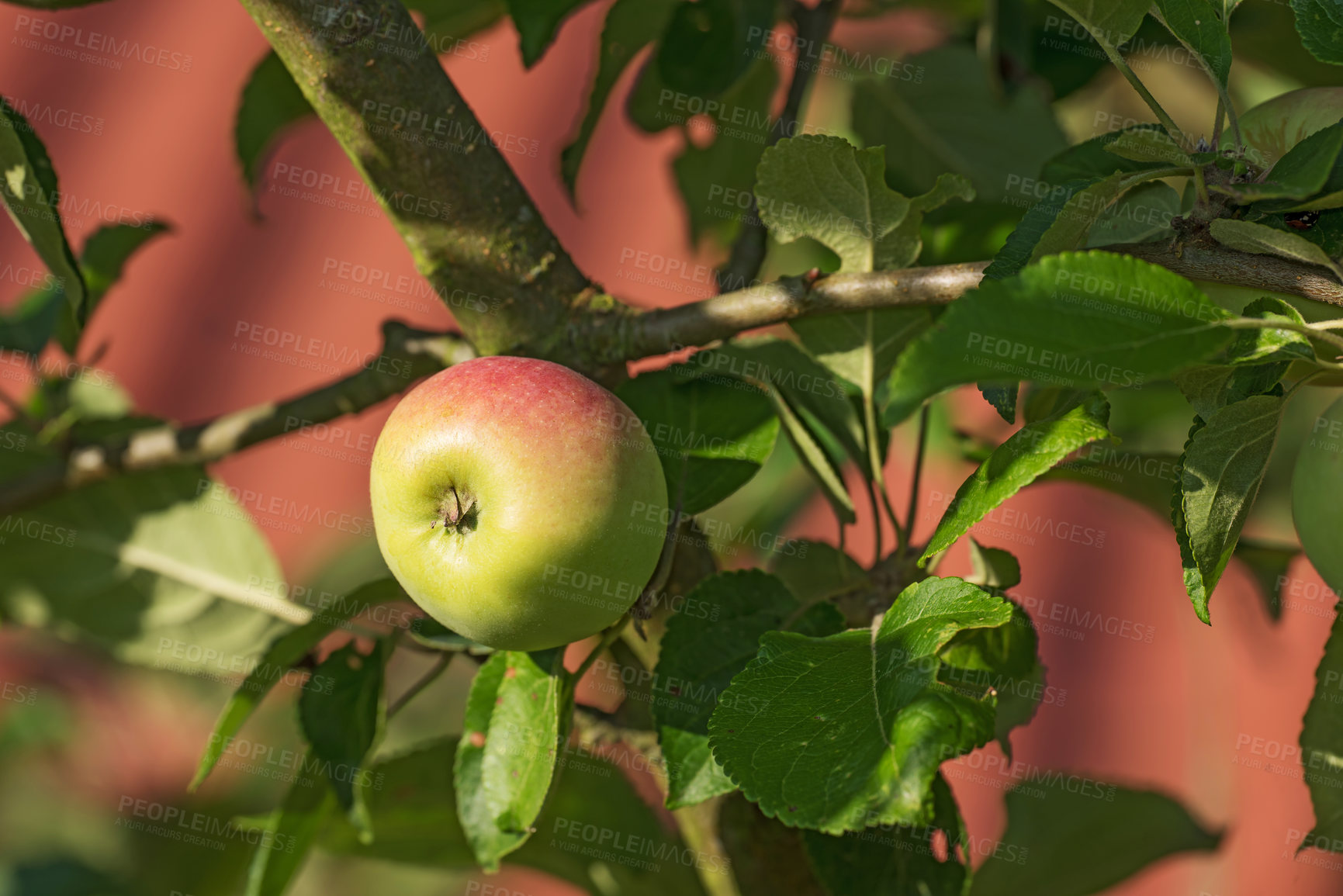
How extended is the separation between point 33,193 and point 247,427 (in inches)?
8.7

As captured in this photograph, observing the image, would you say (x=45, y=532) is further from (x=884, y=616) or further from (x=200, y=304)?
(x=200, y=304)

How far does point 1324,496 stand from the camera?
38 cm

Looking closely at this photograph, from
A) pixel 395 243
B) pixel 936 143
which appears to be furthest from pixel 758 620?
pixel 395 243

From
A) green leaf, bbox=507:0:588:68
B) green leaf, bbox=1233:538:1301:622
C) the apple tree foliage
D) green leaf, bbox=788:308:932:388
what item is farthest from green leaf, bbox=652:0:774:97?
green leaf, bbox=1233:538:1301:622

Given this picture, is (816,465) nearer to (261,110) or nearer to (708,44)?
(708,44)

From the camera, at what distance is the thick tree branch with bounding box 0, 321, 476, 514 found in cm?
53

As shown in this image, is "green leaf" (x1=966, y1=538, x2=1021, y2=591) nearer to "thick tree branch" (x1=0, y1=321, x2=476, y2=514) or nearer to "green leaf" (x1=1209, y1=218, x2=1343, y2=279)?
"green leaf" (x1=1209, y1=218, x2=1343, y2=279)

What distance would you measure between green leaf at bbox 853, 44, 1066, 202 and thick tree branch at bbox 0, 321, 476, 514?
39 cm

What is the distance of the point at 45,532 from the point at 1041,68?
0.83m

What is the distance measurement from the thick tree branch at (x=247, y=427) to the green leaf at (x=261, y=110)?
8.2 inches

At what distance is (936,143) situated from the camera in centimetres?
77

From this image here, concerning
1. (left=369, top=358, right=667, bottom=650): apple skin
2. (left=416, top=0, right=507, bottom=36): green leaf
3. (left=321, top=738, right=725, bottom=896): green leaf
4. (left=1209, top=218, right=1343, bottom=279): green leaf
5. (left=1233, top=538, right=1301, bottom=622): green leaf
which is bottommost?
(left=321, top=738, right=725, bottom=896): green leaf

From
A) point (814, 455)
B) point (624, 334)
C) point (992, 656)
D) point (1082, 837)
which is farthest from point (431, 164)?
point (1082, 837)

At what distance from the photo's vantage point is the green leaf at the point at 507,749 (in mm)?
420
